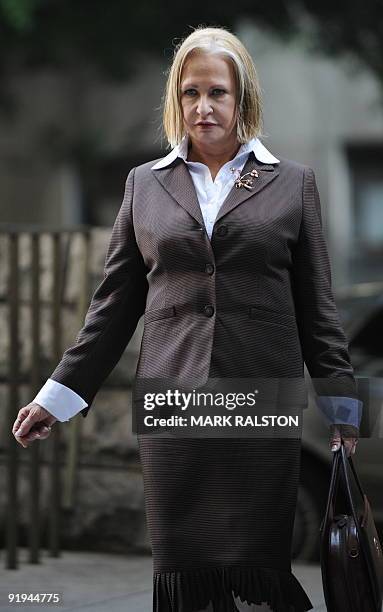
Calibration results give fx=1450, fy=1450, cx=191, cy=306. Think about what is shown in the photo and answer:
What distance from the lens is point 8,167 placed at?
63.2 feet

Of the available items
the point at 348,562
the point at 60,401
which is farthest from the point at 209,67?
the point at 348,562

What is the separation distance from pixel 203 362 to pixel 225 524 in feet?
1.33

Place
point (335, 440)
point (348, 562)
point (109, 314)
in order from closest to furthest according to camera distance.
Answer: point (348, 562) → point (335, 440) → point (109, 314)

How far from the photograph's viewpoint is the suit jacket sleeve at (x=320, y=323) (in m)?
3.67

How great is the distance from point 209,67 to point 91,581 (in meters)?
2.78

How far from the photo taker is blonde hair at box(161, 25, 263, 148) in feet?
12.0

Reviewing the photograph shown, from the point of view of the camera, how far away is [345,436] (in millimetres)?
3664

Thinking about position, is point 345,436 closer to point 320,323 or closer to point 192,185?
point 320,323

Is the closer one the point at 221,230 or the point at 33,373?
the point at 221,230

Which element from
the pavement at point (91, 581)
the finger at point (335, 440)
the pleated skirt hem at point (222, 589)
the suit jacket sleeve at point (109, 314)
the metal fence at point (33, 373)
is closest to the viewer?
the pleated skirt hem at point (222, 589)

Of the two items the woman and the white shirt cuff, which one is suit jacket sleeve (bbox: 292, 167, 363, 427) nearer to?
the woman

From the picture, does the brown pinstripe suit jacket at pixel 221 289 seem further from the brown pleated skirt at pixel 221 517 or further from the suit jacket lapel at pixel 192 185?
the brown pleated skirt at pixel 221 517

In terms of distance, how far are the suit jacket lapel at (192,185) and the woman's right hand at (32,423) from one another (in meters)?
0.64

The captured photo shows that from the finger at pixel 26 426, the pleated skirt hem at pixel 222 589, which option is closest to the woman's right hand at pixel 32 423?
the finger at pixel 26 426
